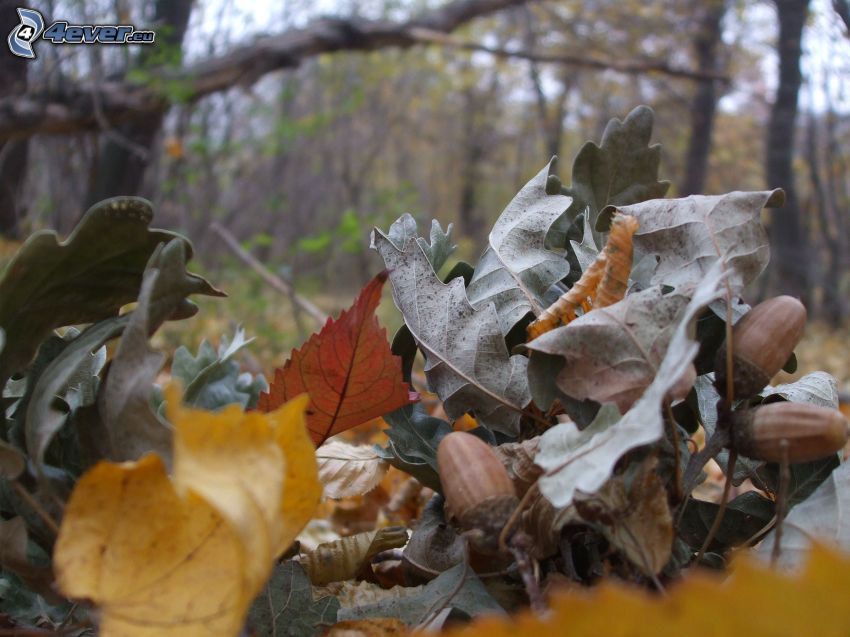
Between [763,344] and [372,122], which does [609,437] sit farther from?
[372,122]

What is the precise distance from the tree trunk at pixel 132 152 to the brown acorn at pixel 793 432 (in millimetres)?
3552

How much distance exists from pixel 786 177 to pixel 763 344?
566 centimetres

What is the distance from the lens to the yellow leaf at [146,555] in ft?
0.97

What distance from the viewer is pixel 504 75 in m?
9.48

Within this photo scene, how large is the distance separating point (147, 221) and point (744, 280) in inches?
12.5

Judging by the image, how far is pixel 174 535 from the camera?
0.31m

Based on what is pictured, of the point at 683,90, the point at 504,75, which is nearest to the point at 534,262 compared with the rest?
the point at 683,90

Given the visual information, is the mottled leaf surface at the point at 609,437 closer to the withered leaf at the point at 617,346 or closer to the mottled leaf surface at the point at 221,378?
the withered leaf at the point at 617,346

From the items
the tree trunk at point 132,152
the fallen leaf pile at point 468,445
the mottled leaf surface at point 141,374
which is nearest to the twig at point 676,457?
the fallen leaf pile at point 468,445

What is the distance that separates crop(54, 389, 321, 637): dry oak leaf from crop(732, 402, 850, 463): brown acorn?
21cm

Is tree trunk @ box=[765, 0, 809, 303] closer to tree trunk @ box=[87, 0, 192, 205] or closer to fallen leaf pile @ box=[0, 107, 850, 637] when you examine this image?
tree trunk @ box=[87, 0, 192, 205]

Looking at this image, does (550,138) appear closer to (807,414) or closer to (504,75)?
(504,75)

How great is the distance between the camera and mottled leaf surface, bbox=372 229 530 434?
44cm

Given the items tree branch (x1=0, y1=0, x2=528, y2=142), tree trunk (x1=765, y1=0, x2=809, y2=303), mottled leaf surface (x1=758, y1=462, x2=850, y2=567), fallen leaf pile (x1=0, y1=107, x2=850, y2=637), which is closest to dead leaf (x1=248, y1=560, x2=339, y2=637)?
fallen leaf pile (x1=0, y1=107, x2=850, y2=637)
